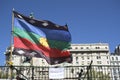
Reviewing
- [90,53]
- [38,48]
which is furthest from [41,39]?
[90,53]

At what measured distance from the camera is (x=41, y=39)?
59.1 feet

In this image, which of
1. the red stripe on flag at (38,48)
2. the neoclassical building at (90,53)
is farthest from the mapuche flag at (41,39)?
the neoclassical building at (90,53)

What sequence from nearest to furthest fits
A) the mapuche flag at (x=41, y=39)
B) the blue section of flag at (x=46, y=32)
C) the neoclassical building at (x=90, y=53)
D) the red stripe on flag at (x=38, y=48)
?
the red stripe on flag at (x=38, y=48)
the mapuche flag at (x=41, y=39)
the blue section of flag at (x=46, y=32)
the neoclassical building at (x=90, y=53)

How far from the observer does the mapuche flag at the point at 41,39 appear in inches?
673

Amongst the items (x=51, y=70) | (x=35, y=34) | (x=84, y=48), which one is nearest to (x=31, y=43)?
(x=35, y=34)

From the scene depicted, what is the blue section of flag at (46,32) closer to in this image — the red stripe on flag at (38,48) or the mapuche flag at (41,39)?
the mapuche flag at (41,39)

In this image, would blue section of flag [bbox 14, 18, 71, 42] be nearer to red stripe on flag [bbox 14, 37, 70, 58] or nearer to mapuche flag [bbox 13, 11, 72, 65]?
mapuche flag [bbox 13, 11, 72, 65]

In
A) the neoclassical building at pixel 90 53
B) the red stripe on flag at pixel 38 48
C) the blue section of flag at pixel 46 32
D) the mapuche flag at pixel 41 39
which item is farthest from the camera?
the neoclassical building at pixel 90 53

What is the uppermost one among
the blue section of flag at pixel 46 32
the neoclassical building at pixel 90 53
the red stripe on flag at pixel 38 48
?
the neoclassical building at pixel 90 53

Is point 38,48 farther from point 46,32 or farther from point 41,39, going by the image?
point 46,32

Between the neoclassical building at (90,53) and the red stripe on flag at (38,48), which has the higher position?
the neoclassical building at (90,53)

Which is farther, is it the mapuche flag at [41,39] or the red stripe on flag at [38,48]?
the mapuche flag at [41,39]

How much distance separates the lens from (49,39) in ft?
60.4

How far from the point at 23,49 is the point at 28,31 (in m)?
1.20
